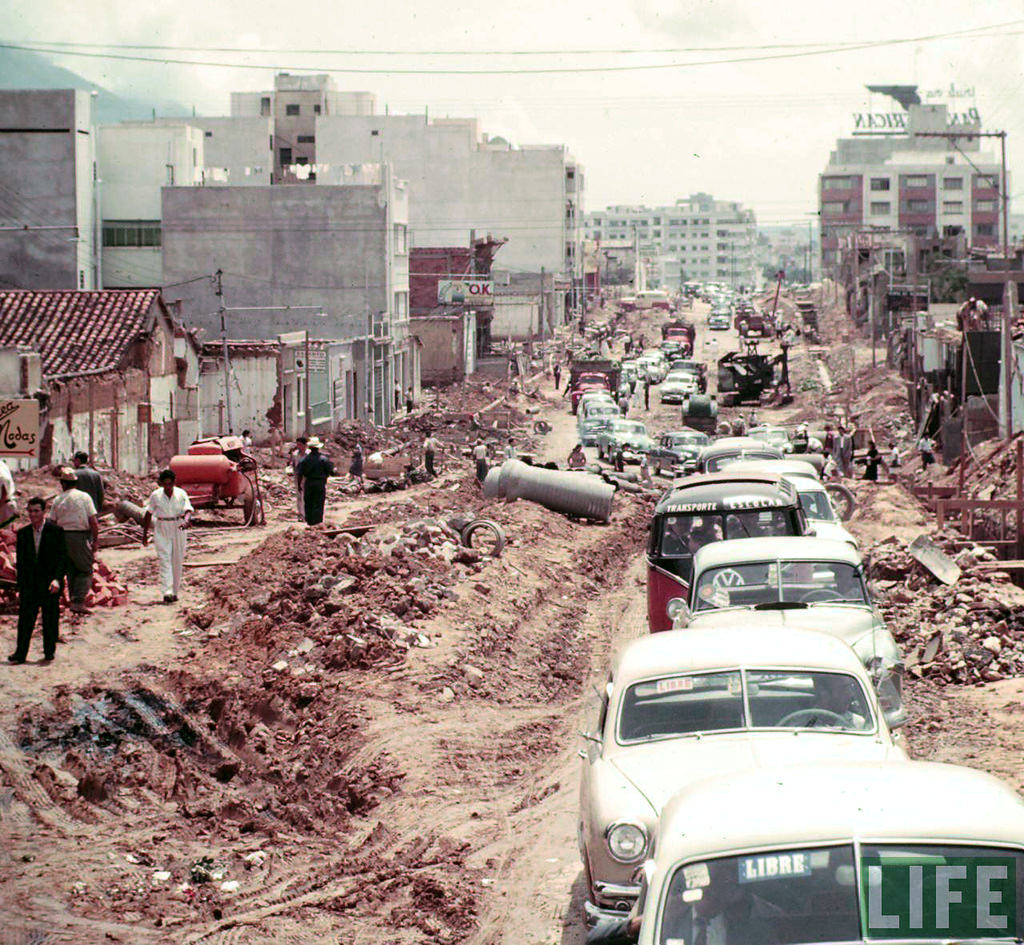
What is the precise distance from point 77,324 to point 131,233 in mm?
39125

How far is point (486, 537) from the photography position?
2723 cm

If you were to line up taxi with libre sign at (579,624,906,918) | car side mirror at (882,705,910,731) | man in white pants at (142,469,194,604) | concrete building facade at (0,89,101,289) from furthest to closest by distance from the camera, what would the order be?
concrete building facade at (0,89,101,289) → man in white pants at (142,469,194,604) → car side mirror at (882,705,910,731) → taxi with libre sign at (579,624,906,918)

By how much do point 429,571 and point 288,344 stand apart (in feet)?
111

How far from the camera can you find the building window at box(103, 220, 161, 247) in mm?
77875

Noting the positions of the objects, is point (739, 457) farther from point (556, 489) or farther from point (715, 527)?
point (715, 527)

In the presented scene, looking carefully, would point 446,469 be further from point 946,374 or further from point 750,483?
point 750,483

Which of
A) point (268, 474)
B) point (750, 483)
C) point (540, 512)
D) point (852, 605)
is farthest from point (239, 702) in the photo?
point (268, 474)

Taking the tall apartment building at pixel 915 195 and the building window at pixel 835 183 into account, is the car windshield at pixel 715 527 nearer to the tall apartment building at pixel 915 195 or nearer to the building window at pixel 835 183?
the tall apartment building at pixel 915 195

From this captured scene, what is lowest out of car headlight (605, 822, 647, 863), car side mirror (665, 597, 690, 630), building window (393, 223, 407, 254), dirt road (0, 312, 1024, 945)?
dirt road (0, 312, 1024, 945)

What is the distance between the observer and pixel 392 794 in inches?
508

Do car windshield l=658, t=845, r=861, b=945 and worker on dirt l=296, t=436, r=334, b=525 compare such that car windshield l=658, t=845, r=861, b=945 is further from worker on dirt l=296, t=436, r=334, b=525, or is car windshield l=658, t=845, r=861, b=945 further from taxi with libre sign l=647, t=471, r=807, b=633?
worker on dirt l=296, t=436, r=334, b=525

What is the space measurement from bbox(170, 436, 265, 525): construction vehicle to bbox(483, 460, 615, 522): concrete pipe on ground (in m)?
5.67

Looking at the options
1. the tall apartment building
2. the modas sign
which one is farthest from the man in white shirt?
the tall apartment building

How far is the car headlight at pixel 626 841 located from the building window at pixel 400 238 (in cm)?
6572
